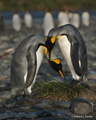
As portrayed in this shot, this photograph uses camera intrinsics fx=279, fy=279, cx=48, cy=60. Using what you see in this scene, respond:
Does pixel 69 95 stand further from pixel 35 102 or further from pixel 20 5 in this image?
pixel 20 5

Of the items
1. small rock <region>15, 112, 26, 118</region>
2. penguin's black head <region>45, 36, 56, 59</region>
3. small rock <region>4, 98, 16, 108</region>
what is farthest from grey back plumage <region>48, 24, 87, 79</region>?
small rock <region>15, 112, 26, 118</region>

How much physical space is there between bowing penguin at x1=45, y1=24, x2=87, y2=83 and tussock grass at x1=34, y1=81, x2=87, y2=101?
1.14ft

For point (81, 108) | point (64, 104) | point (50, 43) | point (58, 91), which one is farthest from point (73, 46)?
point (81, 108)

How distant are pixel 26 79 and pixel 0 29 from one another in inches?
436

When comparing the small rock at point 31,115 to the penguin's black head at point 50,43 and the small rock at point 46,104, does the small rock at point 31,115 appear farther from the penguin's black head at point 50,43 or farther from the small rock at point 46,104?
the penguin's black head at point 50,43

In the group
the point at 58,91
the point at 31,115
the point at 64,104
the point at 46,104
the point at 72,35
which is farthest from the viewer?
the point at 72,35

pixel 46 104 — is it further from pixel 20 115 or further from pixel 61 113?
pixel 20 115

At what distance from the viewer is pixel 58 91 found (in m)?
4.56

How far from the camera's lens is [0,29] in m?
15.2

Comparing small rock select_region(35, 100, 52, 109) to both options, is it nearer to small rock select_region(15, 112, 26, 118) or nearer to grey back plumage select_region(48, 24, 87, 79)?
small rock select_region(15, 112, 26, 118)

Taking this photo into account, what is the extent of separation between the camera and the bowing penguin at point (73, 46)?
4707 mm

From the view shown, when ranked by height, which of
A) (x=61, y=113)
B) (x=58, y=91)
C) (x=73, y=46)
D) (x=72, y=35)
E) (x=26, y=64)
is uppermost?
(x=72, y=35)

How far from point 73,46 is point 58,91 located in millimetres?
807

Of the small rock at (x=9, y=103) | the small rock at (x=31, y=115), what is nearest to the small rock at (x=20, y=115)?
the small rock at (x=31, y=115)
